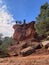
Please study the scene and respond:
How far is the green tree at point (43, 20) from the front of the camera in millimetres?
37656

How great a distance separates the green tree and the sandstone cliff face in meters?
12.7

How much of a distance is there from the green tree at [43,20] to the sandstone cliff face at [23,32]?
41.6 feet

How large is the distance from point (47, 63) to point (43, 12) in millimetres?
Result: 28657

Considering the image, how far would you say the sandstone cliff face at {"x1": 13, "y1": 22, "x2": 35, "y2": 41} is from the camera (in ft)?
178

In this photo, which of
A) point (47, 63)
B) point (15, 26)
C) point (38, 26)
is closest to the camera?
point (47, 63)

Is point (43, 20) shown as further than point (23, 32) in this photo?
No

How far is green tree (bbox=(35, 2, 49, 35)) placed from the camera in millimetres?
37656

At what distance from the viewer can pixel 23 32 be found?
57.6 metres

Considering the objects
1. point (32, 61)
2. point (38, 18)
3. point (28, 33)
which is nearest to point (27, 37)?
point (28, 33)

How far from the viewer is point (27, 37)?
55.5 metres

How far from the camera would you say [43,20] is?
38.3 m

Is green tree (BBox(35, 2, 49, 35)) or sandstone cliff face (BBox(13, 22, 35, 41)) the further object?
sandstone cliff face (BBox(13, 22, 35, 41))

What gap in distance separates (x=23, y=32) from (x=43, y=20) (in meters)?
19.8

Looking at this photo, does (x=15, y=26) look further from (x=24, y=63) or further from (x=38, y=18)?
(x=24, y=63)
